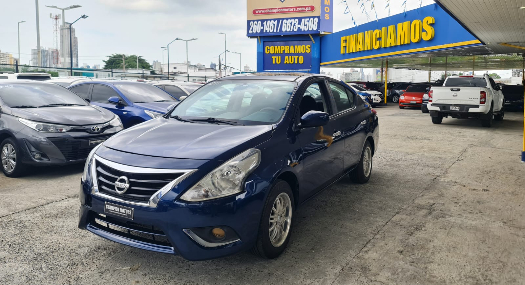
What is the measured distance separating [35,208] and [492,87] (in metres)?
15.2

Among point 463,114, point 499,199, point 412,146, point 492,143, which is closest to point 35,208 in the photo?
point 499,199

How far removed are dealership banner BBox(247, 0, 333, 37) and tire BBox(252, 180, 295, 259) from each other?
3743cm

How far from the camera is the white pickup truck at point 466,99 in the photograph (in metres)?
14.6

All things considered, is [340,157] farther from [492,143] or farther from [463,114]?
[463,114]

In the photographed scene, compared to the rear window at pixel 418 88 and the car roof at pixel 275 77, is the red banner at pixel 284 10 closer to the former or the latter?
the rear window at pixel 418 88

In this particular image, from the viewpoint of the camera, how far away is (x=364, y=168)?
6.52 metres

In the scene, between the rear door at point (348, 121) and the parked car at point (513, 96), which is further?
the parked car at point (513, 96)

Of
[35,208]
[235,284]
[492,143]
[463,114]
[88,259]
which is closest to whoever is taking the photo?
[235,284]

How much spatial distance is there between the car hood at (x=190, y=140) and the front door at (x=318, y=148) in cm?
56

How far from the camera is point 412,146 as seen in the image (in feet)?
34.2

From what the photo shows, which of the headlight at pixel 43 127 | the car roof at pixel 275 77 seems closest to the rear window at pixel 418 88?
the car roof at pixel 275 77

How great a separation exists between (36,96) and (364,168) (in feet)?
18.6

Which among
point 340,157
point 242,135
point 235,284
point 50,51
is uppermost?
point 50,51

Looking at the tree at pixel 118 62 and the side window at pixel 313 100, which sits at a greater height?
the tree at pixel 118 62
